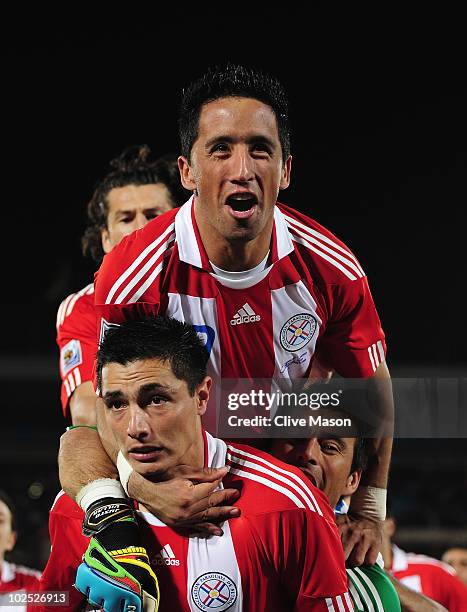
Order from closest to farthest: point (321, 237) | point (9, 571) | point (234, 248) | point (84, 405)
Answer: point (234, 248)
point (321, 237)
point (84, 405)
point (9, 571)

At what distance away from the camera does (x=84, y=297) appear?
222cm

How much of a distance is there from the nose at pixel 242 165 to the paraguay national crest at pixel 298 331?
292 mm

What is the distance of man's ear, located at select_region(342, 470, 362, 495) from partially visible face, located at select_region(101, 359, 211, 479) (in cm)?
38

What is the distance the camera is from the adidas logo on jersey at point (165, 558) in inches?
61.4

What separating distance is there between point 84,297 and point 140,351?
677 mm

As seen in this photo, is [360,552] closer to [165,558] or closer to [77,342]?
[165,558]

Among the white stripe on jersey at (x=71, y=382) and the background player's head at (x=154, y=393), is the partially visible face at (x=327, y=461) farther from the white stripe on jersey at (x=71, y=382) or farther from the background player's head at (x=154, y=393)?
the white stripe on jersey at (x=71, y=382)

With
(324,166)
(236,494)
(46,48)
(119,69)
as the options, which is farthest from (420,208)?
(236,494)

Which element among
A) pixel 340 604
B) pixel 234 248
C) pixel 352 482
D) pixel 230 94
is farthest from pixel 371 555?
pixel 230 94

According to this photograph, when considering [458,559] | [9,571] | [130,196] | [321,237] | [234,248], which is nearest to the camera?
[234,248]

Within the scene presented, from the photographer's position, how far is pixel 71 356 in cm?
215

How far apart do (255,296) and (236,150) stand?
27cm

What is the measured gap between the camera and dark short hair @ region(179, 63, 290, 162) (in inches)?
63.6

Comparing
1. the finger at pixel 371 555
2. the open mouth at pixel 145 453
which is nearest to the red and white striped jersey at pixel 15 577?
the open mouth at pixel 145 453
